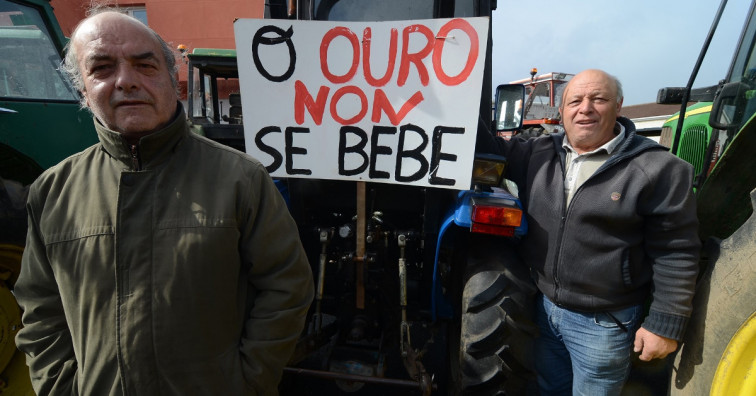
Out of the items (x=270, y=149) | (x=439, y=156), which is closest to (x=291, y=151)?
(x=270, y=149)

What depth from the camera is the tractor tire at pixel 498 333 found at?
1959mm

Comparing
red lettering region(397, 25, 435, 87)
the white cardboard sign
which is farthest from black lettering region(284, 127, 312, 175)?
red lettering region(397, 25, 435, 87)

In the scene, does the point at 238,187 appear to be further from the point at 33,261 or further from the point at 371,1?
the point at 371,1

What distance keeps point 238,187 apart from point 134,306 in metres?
0.47

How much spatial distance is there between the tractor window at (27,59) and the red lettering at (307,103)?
2215mm

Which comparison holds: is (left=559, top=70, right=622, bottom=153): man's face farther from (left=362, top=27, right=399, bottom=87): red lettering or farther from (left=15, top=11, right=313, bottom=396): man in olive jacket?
(left=15, top=11, right=313, bottom=396): man in olive jacket

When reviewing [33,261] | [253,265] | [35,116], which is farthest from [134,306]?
[35,116]

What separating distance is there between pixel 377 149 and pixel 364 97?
27cm

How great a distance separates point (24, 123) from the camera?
2.90 meters

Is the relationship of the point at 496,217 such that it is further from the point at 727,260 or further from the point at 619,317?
the point at 727,260

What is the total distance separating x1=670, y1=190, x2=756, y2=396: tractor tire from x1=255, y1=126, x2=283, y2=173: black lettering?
200 centimetres

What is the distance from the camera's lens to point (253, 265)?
134 centimetres

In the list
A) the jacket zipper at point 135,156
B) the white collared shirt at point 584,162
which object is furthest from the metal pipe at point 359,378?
the jacket zipper at point 135,156

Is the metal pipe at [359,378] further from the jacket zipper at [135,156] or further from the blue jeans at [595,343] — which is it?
the jacket zipper at [135,156]
